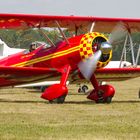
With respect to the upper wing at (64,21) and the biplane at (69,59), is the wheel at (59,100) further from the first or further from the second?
the upper wing at (64,21)

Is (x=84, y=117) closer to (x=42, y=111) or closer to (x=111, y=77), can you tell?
(x=42, y=111)

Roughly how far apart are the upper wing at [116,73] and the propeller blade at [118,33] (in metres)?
0.85

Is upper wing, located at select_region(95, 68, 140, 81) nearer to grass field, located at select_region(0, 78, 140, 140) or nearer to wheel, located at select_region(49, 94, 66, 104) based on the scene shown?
wheel, located at select_region(49, 94, 66, 104)

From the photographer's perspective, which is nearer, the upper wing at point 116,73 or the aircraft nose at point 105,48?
the aircraft nose at point 105,48

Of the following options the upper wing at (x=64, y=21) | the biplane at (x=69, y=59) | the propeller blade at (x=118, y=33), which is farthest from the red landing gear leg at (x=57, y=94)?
the propeller blade at (x=118, y=33)

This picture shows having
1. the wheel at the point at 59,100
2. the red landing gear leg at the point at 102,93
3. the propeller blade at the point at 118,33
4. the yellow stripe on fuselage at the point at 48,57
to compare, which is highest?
the propeller blade at the point at 118,33

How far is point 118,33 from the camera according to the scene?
47.8 feet

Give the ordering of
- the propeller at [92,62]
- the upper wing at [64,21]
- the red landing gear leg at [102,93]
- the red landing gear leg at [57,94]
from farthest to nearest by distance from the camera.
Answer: the red landing gear leg at [102,93]
the upper wing at [64,21]
the propeller at [92,62]
the red landing gear leg at [57,94]

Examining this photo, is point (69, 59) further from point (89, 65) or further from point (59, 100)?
point (59, 100)

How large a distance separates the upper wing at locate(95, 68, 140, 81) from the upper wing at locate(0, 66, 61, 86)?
5.11 ft

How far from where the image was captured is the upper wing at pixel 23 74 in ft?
42.6

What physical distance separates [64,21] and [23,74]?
2080 millimetres

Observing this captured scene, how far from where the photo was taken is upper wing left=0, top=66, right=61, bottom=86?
13.0 metres

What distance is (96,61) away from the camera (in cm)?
1301
